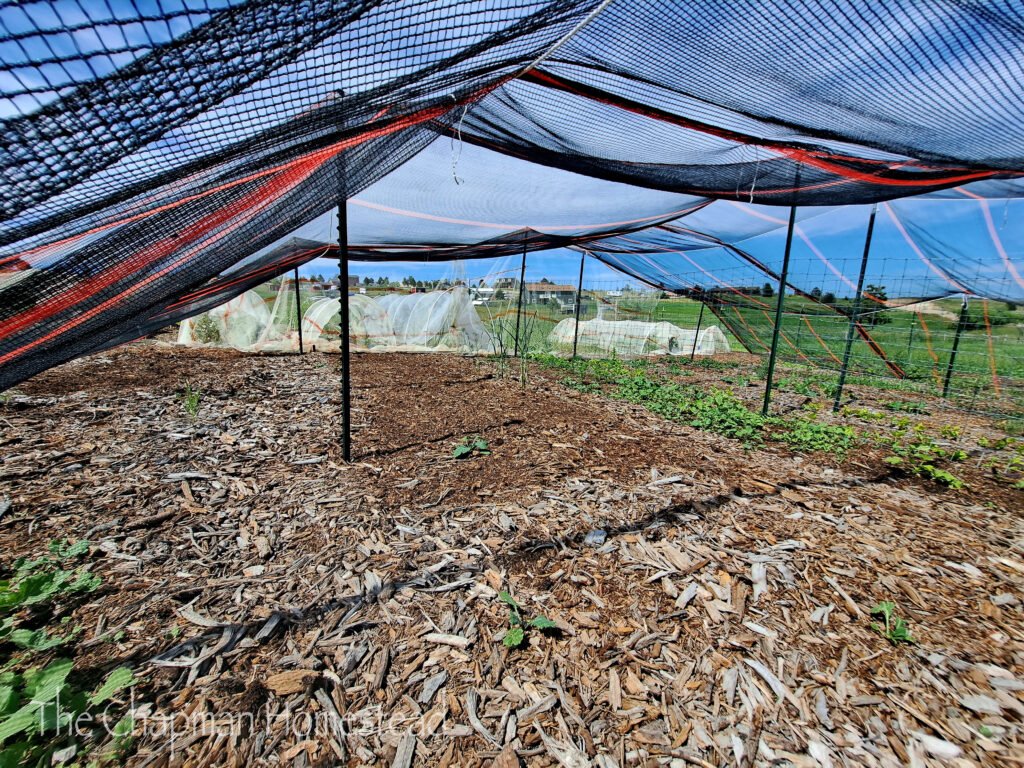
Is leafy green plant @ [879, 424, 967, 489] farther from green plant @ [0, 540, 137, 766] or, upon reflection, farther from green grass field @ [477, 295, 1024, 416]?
green plant @ [0, 540, 137, 766]

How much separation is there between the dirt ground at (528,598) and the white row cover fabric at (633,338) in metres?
7.08

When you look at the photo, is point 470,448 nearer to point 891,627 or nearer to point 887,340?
point 891,627

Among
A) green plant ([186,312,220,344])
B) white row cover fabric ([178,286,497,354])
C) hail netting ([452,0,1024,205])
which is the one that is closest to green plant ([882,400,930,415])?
hail netting ([452,0,1024,205])

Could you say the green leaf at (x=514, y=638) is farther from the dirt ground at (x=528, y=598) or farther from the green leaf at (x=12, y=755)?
the green leaf at (x=12, y=755)

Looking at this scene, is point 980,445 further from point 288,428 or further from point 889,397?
point 288,428

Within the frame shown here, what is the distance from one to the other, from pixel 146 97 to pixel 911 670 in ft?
9.19

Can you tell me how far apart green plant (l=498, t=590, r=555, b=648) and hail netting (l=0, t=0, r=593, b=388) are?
1.86 m

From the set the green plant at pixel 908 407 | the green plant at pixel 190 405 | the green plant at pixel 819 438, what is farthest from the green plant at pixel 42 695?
the green plant at pixel 908 407

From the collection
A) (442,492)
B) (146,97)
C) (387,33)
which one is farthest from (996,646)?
(146,97)

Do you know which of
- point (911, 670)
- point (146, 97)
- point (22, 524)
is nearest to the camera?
point (146, 97)

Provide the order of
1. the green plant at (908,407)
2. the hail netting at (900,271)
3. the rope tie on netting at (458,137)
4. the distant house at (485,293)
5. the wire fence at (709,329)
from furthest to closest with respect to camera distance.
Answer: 1. the distant house at (485,293)
2. the wire fence at (709,329)
3. the green plant at (908,407)
4. the hail netting at (900,271)
5. the rope tie on netting at (458,137)

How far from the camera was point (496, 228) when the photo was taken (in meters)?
5.45

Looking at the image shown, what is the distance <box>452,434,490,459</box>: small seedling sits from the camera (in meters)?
3.06

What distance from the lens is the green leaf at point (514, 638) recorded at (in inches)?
56.3
